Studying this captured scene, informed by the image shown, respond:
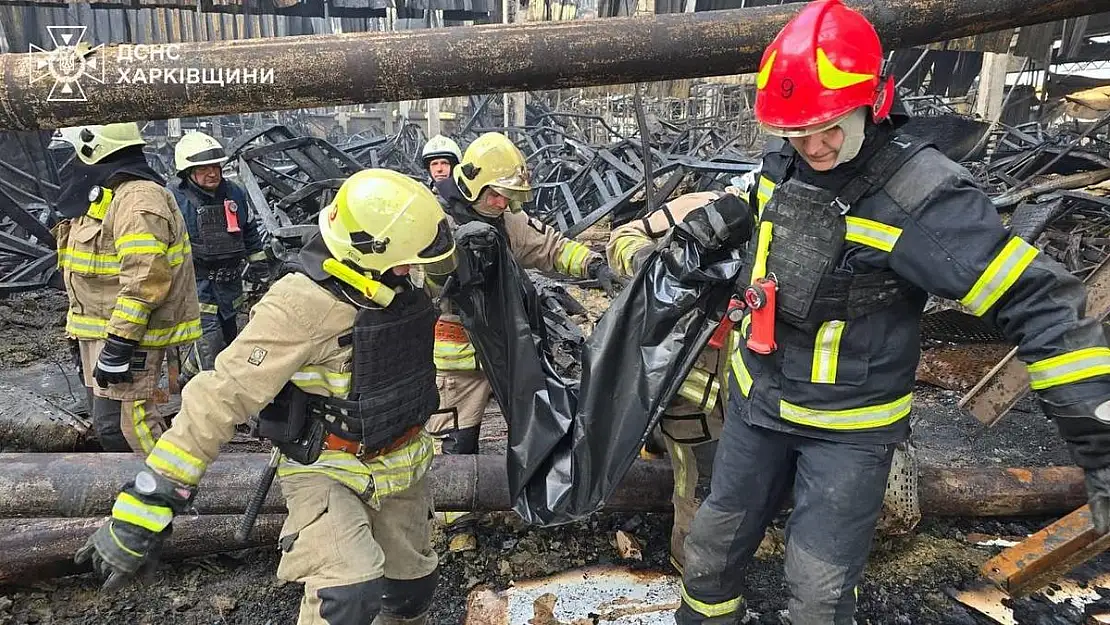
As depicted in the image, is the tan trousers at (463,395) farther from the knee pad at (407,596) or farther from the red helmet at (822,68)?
the red helmet at (822,68)

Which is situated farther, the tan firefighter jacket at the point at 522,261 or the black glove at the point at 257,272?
the black glove at the point at 257,272

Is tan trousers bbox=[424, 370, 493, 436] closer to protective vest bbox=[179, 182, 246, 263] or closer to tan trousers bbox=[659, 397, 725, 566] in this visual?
tan trousers bbox=[659, 397, 725, 566]

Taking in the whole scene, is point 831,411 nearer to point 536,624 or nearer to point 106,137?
point 536,624

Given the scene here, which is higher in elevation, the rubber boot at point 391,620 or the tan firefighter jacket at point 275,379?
the tan firefighter jacket at point 275,379

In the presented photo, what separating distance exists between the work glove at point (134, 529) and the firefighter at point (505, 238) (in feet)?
5.15

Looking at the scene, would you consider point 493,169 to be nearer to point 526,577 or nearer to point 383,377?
point 383,377

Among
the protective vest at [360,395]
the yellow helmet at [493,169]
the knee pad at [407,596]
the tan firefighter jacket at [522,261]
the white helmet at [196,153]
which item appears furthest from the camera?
the white helmet at [196,153]

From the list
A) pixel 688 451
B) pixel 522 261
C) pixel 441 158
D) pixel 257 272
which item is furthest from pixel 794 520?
pixel 257 272

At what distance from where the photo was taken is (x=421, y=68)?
170 centimetres

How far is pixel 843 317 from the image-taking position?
6.33 ft

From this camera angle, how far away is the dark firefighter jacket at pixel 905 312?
5.50 feet

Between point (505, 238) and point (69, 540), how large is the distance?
7.45 feet

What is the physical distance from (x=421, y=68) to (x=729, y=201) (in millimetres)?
1163

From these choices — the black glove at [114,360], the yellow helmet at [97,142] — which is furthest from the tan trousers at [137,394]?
the yellow helmet at [97,142]
